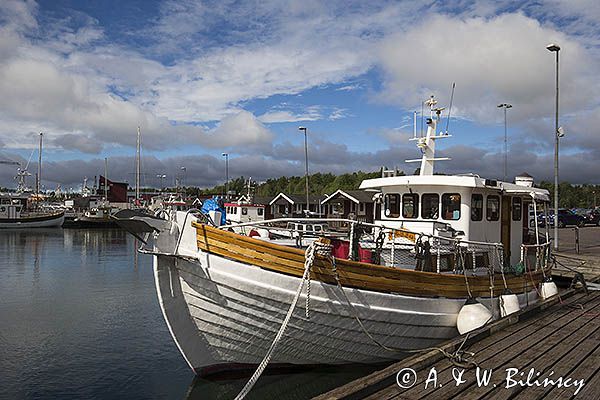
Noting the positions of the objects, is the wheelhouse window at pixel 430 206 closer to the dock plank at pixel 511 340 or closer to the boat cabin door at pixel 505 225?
the boat cabin door at pixel 505 225

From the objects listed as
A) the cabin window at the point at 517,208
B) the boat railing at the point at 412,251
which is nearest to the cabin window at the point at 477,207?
the boat railing at the point at 412,251

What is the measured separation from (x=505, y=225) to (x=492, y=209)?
0.82 m

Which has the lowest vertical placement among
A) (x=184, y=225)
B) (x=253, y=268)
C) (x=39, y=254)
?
(x=39, y=254)

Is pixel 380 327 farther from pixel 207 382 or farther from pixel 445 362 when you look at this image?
pixel 207 382

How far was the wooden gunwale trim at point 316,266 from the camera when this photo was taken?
6.69 m

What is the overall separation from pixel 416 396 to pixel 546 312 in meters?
5.65

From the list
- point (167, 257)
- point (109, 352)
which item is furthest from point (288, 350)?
point (109, 352)

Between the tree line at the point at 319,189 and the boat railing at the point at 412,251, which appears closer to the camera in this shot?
the boat railing at the point at 412,251

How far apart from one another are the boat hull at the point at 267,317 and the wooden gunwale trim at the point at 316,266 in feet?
0.32

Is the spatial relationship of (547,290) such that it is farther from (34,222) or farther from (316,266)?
(34,222)

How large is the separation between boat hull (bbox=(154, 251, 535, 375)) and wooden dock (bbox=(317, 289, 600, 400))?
40.5 inches

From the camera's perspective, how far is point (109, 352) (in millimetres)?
10836

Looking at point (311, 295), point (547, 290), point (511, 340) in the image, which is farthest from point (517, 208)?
point (311, 295)

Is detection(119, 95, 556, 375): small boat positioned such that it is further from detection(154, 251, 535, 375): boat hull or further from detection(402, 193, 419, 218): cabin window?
detection(402, 193, 419, 218): cabin window
